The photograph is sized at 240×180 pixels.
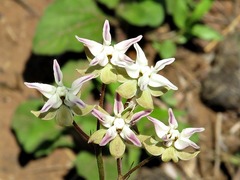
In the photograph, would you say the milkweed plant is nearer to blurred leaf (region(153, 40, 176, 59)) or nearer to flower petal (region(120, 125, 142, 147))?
flower petal (region(120, 125, 142, 147))

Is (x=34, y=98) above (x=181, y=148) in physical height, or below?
below

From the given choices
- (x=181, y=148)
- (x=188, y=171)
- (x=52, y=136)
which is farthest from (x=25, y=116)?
(x=181, y=148)

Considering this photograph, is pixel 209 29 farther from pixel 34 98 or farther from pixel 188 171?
pixel 34 98

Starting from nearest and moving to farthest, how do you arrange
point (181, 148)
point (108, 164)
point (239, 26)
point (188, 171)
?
1. point (181, 148)
2. point (108, 164)
3. point (188, 171)
4. point (239, 26)

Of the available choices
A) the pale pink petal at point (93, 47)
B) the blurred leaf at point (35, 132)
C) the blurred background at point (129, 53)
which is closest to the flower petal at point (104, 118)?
the pale pink petal at point (93, 47)

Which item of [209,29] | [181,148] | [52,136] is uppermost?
[181,148]

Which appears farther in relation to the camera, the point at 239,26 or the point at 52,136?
the point at 239,26

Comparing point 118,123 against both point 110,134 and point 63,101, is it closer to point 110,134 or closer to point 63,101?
point 110,134

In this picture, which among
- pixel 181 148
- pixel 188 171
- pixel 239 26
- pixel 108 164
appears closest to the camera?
pixel 181 148
